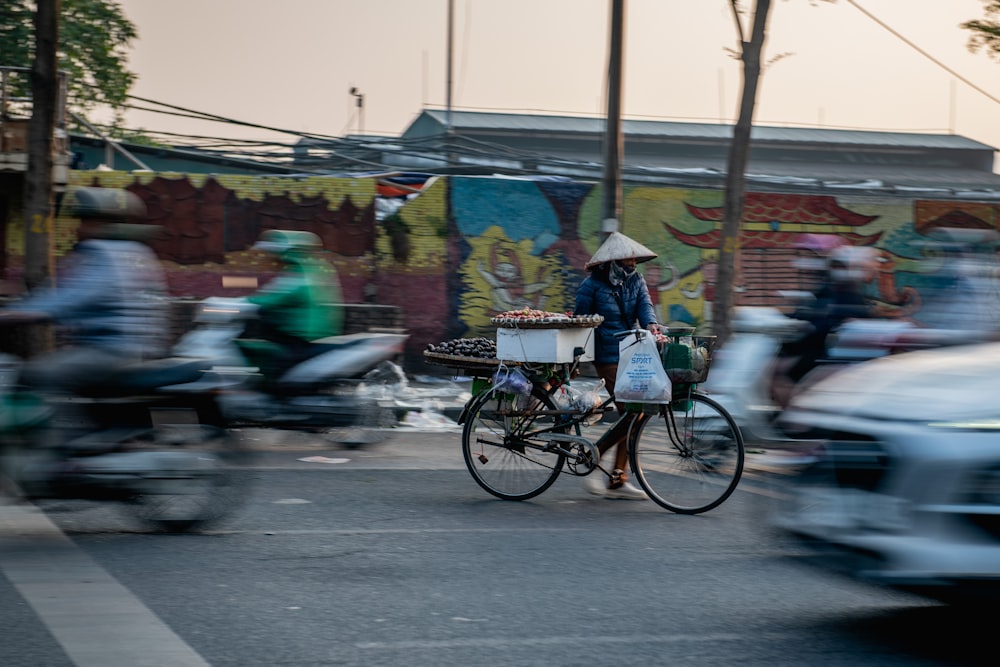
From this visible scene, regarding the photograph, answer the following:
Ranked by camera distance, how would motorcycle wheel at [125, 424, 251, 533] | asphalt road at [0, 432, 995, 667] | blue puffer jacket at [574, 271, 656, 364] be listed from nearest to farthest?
asphalt road at [0, 432, 995, 667], motorcycle wheel at [125, 424, 251, 533], blue puffer jacket at [574, 271, 656, 364]

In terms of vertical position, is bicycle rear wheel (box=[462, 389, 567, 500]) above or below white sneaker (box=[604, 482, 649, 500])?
above

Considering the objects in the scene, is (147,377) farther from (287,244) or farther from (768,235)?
(768,235)

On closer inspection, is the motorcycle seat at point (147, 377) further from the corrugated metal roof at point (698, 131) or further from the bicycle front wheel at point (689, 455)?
the corrugated metal roof at point (698, 131)

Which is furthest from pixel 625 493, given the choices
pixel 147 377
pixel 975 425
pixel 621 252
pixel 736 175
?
pixel 736 175

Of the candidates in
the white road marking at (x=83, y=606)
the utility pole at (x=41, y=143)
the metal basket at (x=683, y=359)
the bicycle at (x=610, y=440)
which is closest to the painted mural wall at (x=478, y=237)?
the utility pole at (x=41, y=143)

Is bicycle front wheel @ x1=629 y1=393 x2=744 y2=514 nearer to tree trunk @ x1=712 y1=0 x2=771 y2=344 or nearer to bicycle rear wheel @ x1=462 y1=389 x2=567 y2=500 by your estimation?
bicycle rear wheel @ x1=462 y1=389 x2=567 y2=500

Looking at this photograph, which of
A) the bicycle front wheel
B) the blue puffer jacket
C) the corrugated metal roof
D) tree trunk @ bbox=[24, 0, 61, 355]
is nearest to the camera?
the bicycle front wheel

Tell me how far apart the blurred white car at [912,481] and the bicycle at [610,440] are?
266 cm

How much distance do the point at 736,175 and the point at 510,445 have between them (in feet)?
27.6

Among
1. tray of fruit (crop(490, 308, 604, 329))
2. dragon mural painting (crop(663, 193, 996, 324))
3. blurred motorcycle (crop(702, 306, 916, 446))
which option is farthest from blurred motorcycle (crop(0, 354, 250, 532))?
dragon mural painting (crop(663, 193, 996, 324))

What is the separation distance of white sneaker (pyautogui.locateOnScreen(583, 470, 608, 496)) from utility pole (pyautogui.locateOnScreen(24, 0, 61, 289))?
22.9ft

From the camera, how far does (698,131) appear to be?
4588 cm

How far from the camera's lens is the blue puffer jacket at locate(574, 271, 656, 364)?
8.34 meters

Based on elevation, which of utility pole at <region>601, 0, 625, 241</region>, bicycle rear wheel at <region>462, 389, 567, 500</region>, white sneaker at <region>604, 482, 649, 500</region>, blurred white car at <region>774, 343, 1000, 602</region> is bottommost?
white sneaker at <region>604, 482, 649, 500</region>
